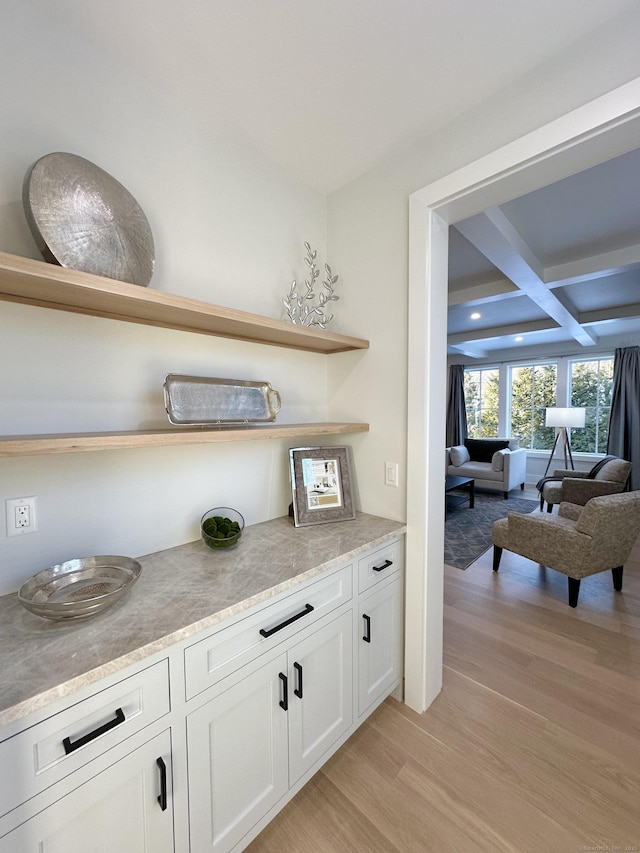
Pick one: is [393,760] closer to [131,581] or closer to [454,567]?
[131,581]

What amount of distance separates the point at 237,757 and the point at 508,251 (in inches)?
126

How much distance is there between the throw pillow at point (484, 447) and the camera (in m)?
6.25

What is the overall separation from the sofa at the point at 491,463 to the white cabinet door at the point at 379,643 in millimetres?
4699

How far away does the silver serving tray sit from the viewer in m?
1.29

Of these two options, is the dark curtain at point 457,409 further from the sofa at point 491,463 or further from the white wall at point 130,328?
the white wall at point 130,328

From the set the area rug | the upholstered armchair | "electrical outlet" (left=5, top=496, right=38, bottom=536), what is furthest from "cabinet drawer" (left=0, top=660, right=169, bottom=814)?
the upholstered armchair

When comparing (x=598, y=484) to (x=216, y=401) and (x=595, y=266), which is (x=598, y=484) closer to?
(x=595, y=266)

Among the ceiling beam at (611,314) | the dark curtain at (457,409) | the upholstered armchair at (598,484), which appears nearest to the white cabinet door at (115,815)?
the upholstered armchair at (598,484)

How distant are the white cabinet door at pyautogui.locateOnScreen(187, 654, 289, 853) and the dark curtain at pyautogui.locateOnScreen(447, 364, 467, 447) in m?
6.81

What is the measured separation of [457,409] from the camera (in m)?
7.36

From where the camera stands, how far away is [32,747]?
2.33ft

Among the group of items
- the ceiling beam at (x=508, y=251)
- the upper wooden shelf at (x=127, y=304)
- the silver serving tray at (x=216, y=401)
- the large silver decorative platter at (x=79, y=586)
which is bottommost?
the large silver decorative platter at (x=79, y=586)

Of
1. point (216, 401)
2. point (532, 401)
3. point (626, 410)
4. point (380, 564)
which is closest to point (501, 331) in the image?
point (532, 401)

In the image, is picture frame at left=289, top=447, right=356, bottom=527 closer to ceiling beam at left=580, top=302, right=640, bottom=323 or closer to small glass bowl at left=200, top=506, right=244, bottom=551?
small glass bowl at left=200, top=506, right=244, bottom=551
